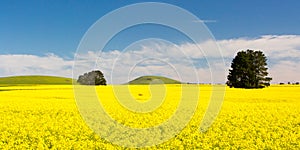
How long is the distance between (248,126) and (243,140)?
348 cm

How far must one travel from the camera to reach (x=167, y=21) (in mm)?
16531

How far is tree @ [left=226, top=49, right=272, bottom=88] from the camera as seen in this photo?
77.0 metres

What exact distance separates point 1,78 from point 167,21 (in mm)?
114292

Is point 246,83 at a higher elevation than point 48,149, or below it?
higher

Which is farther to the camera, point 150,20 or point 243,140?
point 150,20

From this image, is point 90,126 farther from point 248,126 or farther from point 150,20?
point 248,126

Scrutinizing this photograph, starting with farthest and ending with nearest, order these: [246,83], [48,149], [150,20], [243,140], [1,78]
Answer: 1. [1,78]
2. [246,83]
3. [150,20]
4. [243,140]
5. [48,149]

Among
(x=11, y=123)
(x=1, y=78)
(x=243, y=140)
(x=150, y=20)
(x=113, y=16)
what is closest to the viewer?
(x=243, y=140)

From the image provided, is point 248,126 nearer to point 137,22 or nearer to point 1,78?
point 137,22

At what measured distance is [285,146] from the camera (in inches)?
495

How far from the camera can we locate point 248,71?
78375 millimetres

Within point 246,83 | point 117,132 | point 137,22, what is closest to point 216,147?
point 117,132

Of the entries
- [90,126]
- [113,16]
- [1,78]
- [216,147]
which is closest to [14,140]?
[90,126]

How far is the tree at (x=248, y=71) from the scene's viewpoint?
253 ft
